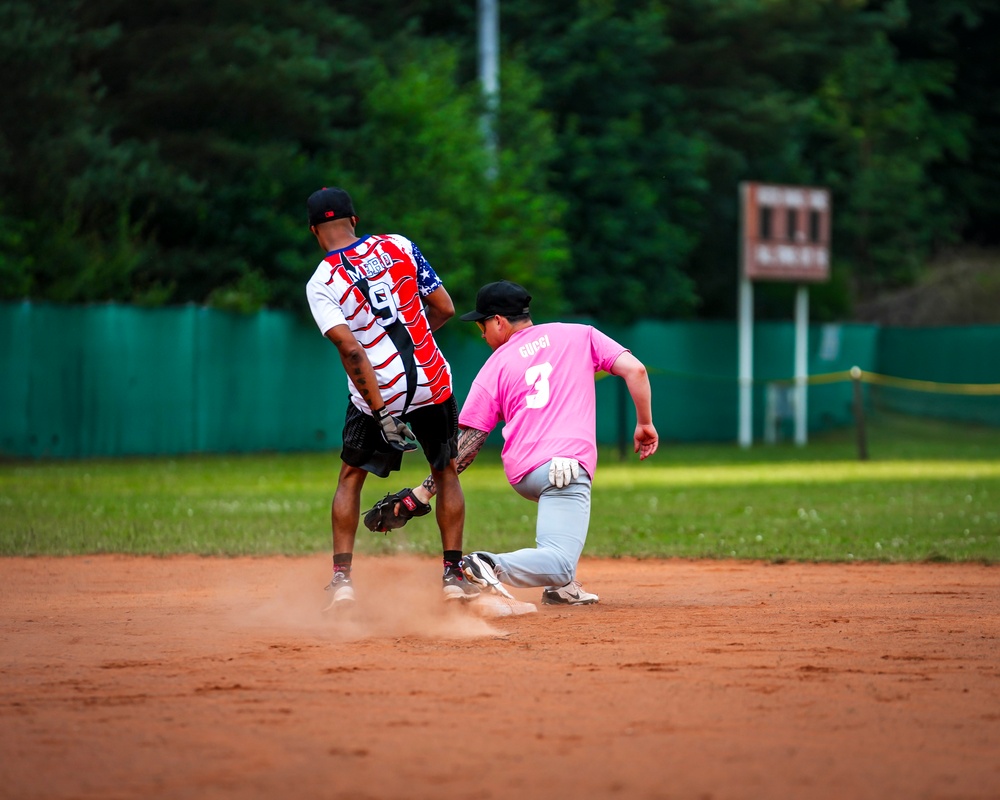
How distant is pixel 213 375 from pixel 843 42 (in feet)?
80.1

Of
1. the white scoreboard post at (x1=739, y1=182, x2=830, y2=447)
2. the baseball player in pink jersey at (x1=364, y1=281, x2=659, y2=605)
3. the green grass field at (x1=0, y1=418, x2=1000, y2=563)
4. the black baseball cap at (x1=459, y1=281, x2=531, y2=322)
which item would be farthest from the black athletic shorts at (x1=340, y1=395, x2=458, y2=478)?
the white scoreboard post at (x1=739, y1=182, x2=830, y2=447)

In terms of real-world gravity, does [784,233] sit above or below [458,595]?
above

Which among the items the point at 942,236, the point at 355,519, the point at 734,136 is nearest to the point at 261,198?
the point at 734,136

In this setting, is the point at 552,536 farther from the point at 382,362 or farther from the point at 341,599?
the point at 382,362

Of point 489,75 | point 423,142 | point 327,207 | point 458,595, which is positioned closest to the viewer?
point 327,207

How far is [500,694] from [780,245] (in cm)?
2497

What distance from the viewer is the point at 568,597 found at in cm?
788

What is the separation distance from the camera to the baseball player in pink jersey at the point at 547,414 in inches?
291

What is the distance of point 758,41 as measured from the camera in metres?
38.8

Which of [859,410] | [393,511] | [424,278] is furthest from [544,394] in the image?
[859,410]

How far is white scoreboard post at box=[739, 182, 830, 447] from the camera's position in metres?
28.9

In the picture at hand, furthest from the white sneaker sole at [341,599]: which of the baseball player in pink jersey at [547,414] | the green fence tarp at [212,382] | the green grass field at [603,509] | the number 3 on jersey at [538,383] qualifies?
the green fence tarp at [212,382]

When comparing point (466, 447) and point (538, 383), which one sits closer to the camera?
point (538, 383)

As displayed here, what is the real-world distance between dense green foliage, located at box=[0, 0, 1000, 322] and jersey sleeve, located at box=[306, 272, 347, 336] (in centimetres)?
1646
